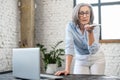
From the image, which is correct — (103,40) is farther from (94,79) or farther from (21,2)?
(94,79)

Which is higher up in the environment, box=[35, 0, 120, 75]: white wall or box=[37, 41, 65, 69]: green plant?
box=[35, 0, 120, 75]: white wall

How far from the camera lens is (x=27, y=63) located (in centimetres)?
174

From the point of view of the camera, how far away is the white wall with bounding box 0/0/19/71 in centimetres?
527

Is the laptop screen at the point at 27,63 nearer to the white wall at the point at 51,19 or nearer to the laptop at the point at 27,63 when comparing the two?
the laptop at the point at 27,63

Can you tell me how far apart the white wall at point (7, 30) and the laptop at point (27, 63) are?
3.41m

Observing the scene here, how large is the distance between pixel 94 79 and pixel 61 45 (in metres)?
4.46

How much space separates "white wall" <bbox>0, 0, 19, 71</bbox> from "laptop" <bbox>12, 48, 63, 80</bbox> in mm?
3412

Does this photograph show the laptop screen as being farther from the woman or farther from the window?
the window

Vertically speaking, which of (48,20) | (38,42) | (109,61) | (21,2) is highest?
(21,2)

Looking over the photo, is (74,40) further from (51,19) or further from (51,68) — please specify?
(51,19)

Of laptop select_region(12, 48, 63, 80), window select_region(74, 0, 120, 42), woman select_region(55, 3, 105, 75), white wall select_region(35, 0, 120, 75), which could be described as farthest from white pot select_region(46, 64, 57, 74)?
laptop select_region(12, 48, 63, 80)

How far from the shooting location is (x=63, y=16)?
6.22 m

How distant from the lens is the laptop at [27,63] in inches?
A: 64.7

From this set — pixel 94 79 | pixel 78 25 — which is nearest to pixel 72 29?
pixel 78 25
